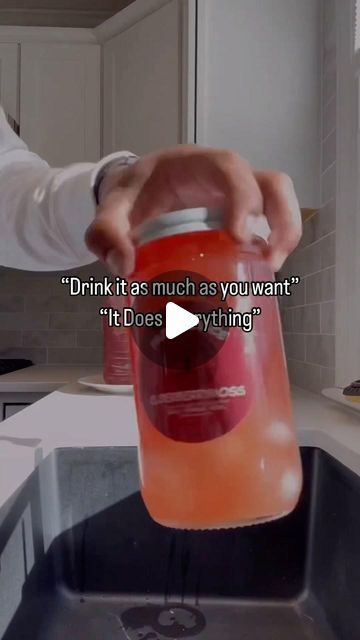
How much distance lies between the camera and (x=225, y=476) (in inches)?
13.3

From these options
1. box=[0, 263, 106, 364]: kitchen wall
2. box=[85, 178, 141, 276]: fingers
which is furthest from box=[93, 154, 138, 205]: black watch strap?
box=[0, 263, 106, 364]: kitchen wall

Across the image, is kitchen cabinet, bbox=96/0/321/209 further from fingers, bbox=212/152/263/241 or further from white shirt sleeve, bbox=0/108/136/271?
fingers, bbox=212/152/263/241

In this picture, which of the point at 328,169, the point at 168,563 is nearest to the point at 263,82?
the point at 328,169

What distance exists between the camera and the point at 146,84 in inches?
61.2

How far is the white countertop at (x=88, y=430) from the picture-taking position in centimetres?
65

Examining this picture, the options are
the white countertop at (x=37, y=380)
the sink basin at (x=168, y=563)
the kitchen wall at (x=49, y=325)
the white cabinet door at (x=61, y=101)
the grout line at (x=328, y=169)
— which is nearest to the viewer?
the sink basin at (x=168, y=563)

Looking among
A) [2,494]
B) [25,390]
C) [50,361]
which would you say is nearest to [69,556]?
[2,494]

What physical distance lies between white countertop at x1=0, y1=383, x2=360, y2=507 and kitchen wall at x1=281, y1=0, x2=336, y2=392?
0.20m

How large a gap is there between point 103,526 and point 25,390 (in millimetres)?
764

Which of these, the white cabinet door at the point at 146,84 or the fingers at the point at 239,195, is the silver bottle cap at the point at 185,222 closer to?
the fingers at the point at 239,195

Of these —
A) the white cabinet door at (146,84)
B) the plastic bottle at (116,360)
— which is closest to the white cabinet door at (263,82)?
the white cabinet door at (146,84)

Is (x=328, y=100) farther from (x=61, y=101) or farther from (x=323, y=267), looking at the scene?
(x=61, y=101)

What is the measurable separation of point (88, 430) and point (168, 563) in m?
0.21

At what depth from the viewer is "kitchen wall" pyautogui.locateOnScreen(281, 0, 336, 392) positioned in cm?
121
